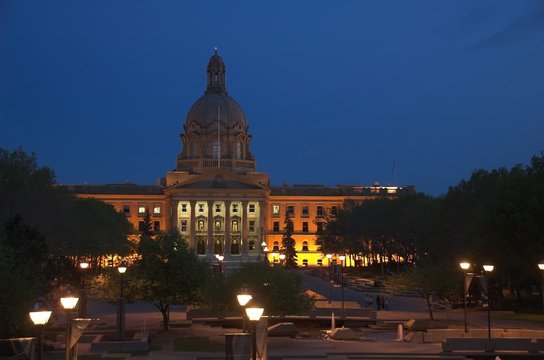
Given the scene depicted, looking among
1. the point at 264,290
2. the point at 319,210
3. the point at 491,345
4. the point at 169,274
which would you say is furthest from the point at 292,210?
the point at 491,345

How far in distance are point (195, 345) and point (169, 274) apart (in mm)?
7241

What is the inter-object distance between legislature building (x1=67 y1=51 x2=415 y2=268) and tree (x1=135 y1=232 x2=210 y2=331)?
92952 millimetres

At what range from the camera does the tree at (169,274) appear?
43.6m

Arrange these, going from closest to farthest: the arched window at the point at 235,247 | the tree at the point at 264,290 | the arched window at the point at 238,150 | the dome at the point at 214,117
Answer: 1. the tree at the point at 264,290
2. the arched window at the point at 235,247
3. the dome at the point at 214,117
4. the arched window at the point at 238,150

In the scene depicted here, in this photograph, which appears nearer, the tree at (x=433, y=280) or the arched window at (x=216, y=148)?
the tree at (x=433, y=280)

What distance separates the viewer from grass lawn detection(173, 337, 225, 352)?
36188 mm

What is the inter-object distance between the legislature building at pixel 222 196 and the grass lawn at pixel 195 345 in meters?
98.0

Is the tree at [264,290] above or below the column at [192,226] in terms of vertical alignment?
below

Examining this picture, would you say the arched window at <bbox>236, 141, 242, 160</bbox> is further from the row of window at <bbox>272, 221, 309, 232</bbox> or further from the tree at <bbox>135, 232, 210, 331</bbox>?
the tree at <bbox>135, 232, 210, 331</bbox>

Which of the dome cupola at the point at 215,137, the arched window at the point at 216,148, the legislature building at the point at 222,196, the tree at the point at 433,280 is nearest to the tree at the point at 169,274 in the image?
the tree at the point at 433,280

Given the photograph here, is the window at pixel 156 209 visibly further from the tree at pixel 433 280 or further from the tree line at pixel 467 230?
the tree at pixel 433 280

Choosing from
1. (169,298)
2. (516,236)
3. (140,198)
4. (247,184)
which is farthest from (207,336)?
(140,198)

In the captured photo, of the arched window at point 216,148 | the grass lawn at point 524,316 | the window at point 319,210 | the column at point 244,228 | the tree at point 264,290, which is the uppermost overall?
the arched window at point 216,148

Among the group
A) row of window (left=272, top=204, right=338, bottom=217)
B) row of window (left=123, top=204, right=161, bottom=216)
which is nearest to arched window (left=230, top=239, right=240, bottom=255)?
row of window (left=272, top=204, right=338, bottom=217)
